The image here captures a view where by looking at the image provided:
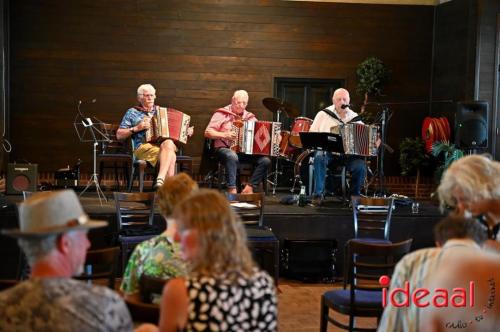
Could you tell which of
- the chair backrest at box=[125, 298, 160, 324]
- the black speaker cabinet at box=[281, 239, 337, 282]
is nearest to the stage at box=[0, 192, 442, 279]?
the black speaker cabinet at box=[281, 239, 337, 282]

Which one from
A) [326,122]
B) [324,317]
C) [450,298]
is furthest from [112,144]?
[450,298]

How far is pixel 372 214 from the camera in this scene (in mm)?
6410

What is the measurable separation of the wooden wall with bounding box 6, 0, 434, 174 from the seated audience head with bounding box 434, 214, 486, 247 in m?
7.40

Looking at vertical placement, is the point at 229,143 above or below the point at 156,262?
above

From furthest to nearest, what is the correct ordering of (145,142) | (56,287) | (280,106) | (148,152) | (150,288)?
(280,106), (145,142), (148,152), (150,288), (56,287)

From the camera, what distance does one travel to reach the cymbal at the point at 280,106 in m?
8.91

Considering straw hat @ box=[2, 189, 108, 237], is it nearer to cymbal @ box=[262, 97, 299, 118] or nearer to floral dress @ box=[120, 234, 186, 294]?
floral dress @ box=[120, 234, 186, 294]

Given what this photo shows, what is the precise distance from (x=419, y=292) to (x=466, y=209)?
61 cm

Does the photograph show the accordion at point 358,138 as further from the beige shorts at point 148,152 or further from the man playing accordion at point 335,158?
the beige shorts at point 148,152

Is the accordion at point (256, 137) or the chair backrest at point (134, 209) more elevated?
the accordion at point (256, 137)

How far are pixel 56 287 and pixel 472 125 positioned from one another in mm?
7454

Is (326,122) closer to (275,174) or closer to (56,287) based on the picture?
(275,174)

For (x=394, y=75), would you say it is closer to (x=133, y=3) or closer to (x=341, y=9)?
(x=341, y=9)

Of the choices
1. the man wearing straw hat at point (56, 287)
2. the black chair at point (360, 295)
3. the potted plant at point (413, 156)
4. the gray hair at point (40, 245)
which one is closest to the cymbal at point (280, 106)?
the potted plant at point (413, 156)
